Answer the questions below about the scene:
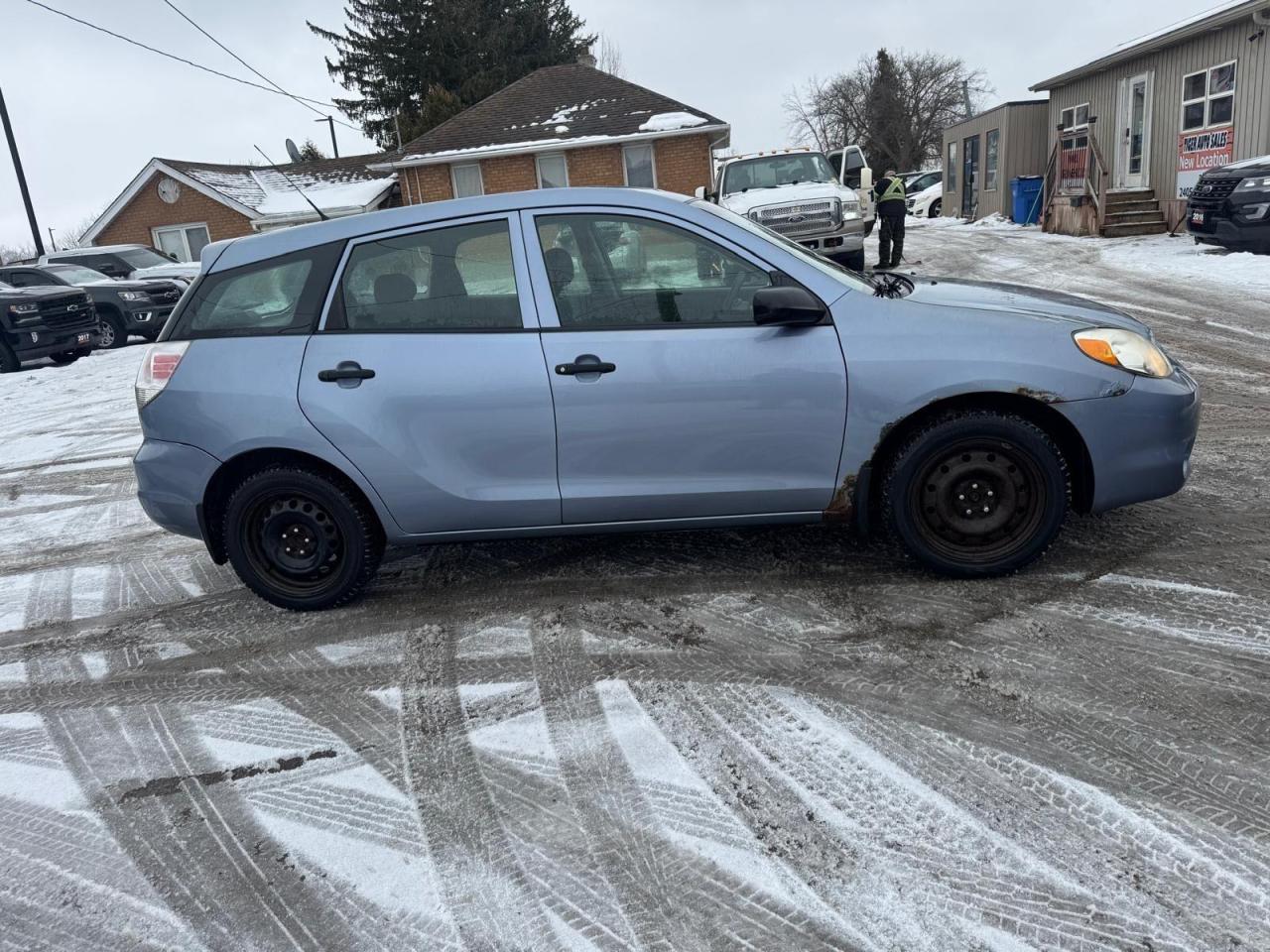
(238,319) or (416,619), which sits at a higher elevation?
(238,319)

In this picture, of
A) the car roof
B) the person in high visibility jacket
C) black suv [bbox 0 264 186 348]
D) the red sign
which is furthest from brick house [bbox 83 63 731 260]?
the car roof

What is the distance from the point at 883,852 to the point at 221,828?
1.95 meters

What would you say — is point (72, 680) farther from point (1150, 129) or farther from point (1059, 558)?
point (1150, 129)

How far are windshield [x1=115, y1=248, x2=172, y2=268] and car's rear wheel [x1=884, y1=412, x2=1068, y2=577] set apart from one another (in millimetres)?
20179

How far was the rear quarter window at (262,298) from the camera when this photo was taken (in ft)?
13.3

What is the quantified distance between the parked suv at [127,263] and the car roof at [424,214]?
53.5 ft

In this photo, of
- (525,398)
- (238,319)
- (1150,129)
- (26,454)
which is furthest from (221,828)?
(1150,129)

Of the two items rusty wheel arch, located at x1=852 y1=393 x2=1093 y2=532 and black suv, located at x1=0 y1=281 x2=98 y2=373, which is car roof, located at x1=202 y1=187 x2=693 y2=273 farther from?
black suv, located at x1=0 y1=281 x2=98 y2=373

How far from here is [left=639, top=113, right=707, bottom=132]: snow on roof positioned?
25.1m

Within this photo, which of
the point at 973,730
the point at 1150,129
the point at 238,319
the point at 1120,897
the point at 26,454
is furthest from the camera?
the point at 1150,129

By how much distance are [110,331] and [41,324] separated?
2254 millimetres

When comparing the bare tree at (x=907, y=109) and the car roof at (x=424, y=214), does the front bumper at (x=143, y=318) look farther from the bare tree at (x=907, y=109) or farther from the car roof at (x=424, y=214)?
the bare tree at (x=907, y=109)

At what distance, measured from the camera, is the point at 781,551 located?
4.50m

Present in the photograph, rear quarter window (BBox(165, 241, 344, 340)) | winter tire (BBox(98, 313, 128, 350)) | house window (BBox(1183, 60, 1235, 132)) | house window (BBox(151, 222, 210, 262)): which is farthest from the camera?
house window (BBox(151, 222, 210, 262))
